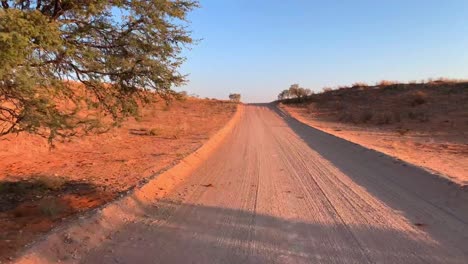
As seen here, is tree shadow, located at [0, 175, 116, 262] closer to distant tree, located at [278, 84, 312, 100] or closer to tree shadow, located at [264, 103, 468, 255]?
tree shadow, located at [264, 103, 468, 255]

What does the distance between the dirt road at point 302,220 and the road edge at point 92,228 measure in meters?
0.23

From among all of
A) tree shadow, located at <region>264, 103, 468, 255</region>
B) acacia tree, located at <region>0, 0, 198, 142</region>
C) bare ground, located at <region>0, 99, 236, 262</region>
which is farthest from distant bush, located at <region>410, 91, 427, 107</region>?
acacia tree, located at <region>0, 0, 198, 142</region>

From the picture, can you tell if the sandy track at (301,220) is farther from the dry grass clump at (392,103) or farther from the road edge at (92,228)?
the dry grass clump at (392,103)

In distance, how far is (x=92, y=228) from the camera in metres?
7.33

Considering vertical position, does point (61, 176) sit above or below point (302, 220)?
below

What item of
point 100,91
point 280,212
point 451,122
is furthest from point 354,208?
point 451,122

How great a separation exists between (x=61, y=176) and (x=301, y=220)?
8.54 meters

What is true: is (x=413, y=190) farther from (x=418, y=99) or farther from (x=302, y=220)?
(x=418, y=99)

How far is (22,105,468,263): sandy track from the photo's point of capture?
20.6 feet

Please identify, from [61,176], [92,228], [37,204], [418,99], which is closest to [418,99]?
[418,99]

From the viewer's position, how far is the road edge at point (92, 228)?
20.0ft

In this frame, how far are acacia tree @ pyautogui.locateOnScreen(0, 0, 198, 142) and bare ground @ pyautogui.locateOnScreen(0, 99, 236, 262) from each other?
5.33ft

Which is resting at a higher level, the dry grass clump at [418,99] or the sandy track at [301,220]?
the dry grass clump at [418,99]

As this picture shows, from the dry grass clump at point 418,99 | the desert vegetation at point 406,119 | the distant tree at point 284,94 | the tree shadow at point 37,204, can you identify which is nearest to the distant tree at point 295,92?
the distant tree at point 284,94
